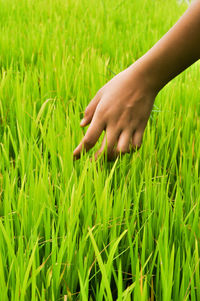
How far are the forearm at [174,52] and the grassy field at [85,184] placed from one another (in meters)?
0.18

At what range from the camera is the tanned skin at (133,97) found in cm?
77

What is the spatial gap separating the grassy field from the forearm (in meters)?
0.18

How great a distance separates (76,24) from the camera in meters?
2.27

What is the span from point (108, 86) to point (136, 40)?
4.16 ft

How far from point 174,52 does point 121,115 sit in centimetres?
16

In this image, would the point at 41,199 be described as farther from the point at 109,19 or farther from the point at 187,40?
the point at 109,19

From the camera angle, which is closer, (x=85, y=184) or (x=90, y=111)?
(x=85, y=184)

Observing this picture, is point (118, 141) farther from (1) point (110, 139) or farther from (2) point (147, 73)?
(2) point (147, 73)

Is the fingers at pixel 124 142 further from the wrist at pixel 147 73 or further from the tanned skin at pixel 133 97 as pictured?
the wrist at pixel 147 73

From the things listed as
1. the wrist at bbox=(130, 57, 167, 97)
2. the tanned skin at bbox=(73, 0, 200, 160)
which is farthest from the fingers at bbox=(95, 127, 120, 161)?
the wrist at bbox=(130, 57, 167, 97)

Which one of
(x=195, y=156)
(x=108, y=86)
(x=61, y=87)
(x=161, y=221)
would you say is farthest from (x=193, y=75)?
(x=161, y=221)

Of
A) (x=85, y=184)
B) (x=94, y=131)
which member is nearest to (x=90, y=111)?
(x=94, y=131)

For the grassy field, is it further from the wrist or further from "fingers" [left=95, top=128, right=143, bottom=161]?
the wrist

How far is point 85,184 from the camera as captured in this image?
0.73 m
